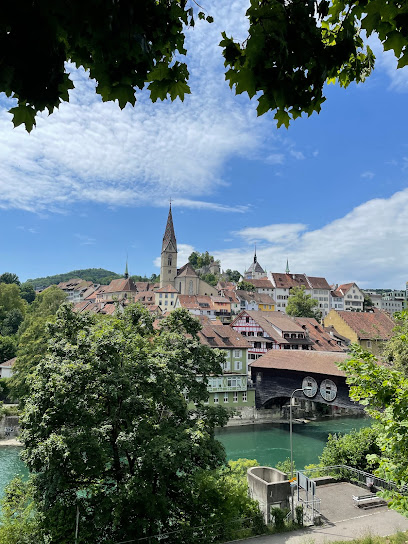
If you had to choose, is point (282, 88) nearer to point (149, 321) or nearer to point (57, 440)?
point (57, 440)

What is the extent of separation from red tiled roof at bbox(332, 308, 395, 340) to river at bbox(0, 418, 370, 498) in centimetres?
1136

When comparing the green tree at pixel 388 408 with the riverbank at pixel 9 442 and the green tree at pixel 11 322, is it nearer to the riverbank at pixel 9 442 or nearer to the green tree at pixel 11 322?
the riverbank at pixel 9 442

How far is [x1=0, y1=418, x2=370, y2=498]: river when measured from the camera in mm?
21953

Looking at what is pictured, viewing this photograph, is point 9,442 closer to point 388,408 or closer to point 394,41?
point 388,408

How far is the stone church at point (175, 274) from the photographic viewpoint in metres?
78.9

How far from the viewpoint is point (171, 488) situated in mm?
10109

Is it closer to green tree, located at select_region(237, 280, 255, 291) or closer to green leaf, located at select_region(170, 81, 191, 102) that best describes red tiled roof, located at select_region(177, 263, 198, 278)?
green tree, located at select_region(237, 280, 255, 291)

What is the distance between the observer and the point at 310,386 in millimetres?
28781

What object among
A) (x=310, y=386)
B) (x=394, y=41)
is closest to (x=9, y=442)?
(x=310, y=386)

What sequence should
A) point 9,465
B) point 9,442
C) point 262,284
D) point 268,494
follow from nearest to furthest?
point 268,494 → point 9,465 → point 9,442 → point 262,284

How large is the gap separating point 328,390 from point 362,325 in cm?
1879

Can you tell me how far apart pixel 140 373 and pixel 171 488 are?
292cm

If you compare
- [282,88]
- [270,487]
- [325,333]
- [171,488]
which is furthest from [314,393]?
[282,88]

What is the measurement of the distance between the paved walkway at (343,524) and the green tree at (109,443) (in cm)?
244
